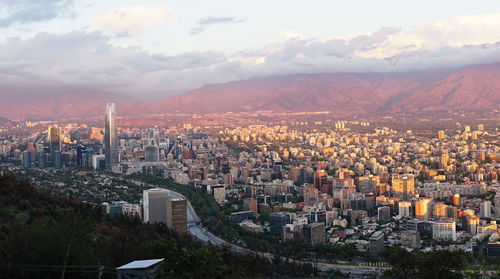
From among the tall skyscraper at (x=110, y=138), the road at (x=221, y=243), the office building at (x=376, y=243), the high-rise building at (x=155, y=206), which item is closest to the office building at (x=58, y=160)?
the tall skyscraper at (x=110, y=138)

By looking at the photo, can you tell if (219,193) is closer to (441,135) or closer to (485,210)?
(485,210)

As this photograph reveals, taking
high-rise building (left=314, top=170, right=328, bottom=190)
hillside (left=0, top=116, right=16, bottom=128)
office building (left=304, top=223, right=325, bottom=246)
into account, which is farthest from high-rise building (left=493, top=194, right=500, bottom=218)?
hillside (left=0, top=116, right=16, bottom=128)

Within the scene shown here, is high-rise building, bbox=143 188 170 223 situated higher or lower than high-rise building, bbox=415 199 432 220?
higher

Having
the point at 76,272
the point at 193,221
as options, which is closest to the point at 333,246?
the point at 193,221

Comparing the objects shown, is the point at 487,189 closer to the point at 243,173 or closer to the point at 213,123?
the point at 243,173

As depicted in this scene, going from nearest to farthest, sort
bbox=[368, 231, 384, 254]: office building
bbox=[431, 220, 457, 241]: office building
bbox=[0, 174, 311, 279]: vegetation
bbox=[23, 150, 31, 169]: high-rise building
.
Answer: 1. bbox=[0, 174, 311, 279]: vegetation
2. bbox=[368, 231, 384, 254]: office building
3. bbox=[431, 220, 457, 241]: office building
4. bbox=[23, 150, 31, 169]: high-rise building

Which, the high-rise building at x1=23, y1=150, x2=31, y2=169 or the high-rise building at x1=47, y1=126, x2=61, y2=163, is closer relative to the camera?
the high-rise building at x1=23, y1=150, x2=31, y2=169

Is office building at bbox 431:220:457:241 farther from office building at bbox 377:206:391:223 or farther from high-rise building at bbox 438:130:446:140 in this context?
high-rise building at bbox 438:130:446:140
